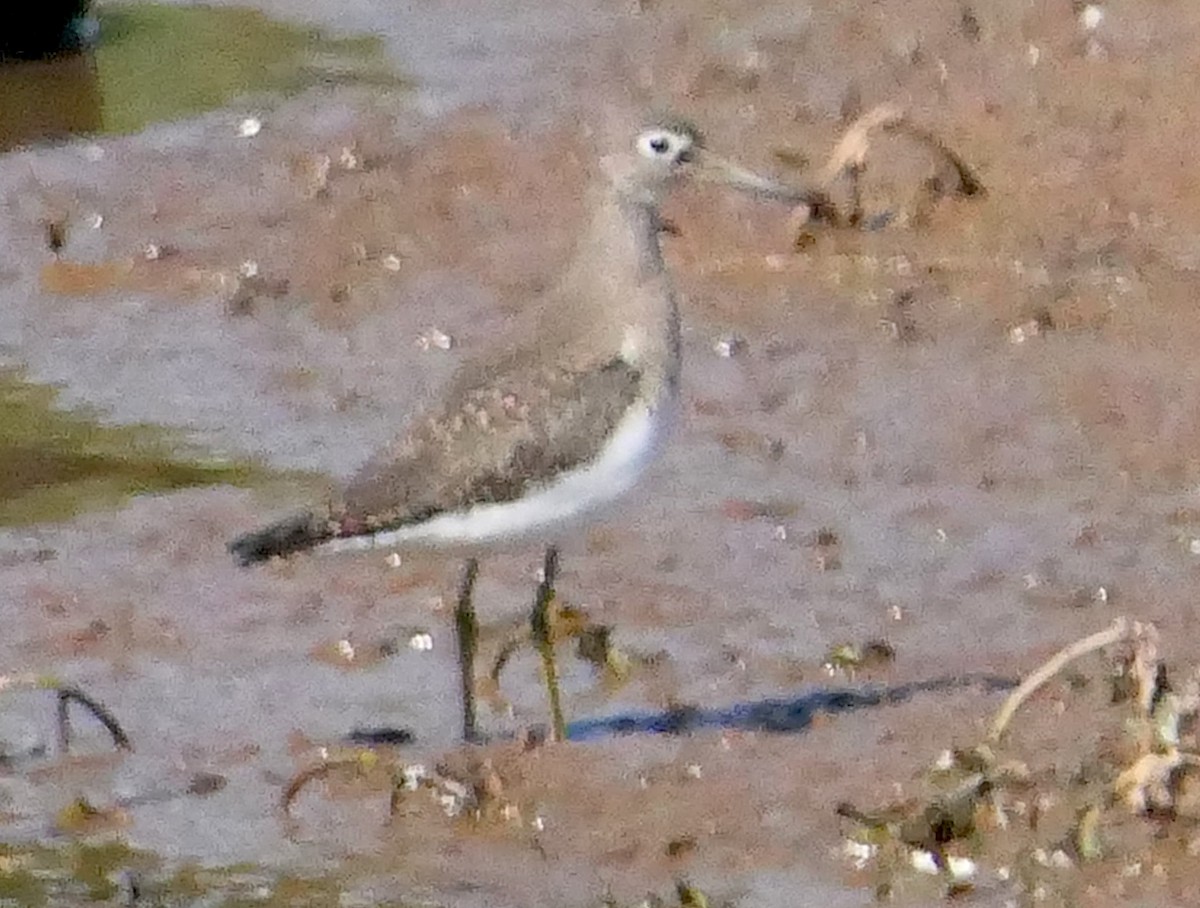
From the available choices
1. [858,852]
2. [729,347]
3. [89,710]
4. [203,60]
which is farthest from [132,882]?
[203,60]

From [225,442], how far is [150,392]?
0.58 m

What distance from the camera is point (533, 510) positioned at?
22.2ft

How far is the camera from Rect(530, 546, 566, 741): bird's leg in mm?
6973

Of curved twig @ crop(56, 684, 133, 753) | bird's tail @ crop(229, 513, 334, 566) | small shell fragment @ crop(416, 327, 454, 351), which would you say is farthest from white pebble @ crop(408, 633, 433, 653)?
small shell fragment @ crop(416, 327, 454, 351)

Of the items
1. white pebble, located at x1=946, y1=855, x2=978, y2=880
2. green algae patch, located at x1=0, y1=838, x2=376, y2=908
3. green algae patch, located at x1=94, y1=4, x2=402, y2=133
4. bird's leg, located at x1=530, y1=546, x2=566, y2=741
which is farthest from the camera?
green algae patch, located at x1=94, y1=4, x2=402, y2=133

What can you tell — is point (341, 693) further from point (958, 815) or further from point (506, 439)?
point (958, 815)

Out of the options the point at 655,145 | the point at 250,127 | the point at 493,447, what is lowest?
the point at 250,127

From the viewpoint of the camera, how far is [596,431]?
22.4 ft

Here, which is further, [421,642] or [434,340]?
[434,340]

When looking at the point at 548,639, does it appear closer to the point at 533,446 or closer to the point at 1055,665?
the point at 533,446

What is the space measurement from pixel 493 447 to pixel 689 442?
2.15 metres

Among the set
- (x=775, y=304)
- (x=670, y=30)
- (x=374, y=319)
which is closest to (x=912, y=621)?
(x=775, y=304)

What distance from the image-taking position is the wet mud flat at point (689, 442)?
22.1 ft

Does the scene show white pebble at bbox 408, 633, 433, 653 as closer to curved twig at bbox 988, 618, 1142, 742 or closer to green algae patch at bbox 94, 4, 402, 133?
curved twig at bbox 988, 618, 1142, 742
